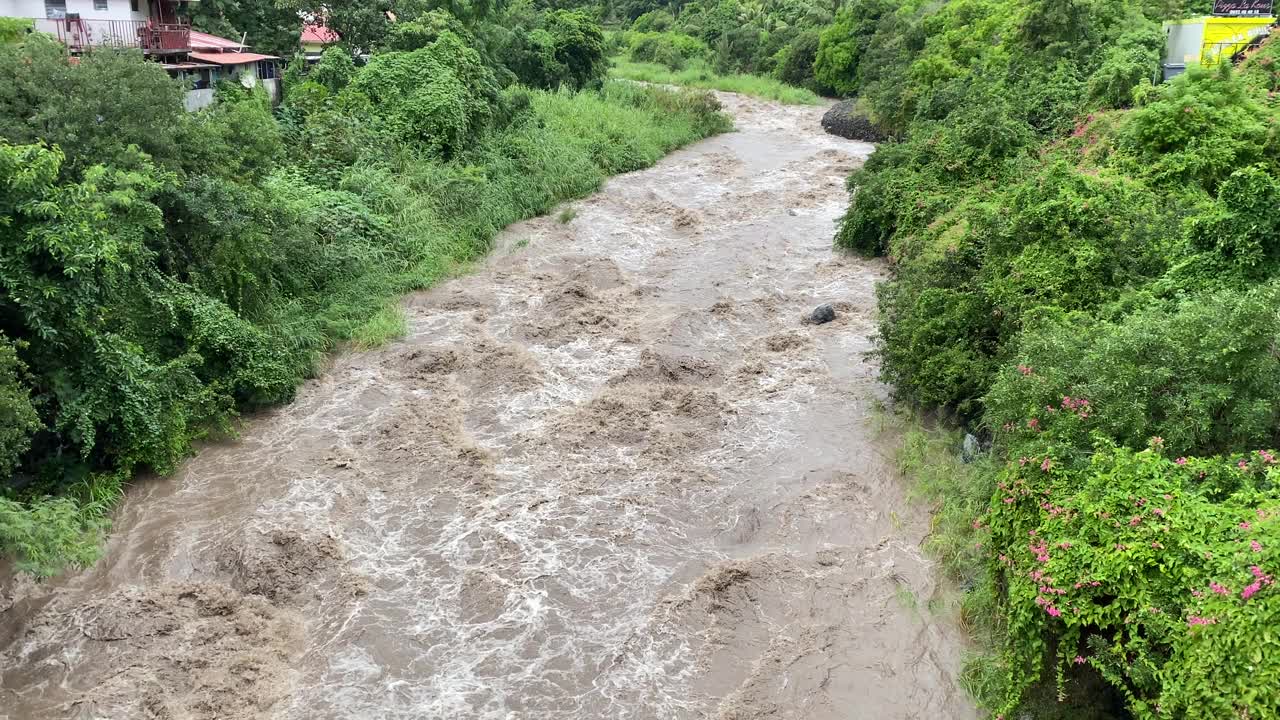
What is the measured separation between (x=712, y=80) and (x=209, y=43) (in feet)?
101

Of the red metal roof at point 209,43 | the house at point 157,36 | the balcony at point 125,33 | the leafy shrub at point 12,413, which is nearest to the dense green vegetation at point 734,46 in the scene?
the red metal roof at point 209,43

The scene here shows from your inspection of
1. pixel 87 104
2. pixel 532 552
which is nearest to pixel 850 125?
pixel 87 104

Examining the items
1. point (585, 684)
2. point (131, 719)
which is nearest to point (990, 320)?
point (585, 684)

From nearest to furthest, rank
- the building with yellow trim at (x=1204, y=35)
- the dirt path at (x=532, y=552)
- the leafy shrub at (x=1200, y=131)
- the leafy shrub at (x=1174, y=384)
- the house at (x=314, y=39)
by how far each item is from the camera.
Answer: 1. the leafy shrub at (x=1174, y=384)
2. the dirt path at (x=532, y=552)
3. the leafy shrub at (x=1200, y=131)
4. the building with yellow trim at (x=1204, y=35)
5. the house at (x=314, y=39)

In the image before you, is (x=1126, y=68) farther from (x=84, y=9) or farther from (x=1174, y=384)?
(x=84, y=9)

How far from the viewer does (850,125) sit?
35.3 meters

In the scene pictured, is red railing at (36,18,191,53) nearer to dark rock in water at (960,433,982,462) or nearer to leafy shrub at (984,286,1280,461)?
dark rock in water at (960,433,982,462)

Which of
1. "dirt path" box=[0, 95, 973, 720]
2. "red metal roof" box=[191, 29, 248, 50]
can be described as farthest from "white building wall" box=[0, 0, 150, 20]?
"dirt path" box=[0, 95, 973, 720]

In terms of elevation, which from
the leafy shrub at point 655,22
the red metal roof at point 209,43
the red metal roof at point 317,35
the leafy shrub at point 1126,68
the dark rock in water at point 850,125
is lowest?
the dark rock in water at point 850,125

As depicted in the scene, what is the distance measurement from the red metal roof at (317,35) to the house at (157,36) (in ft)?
12.4

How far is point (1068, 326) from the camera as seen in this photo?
34.7ft

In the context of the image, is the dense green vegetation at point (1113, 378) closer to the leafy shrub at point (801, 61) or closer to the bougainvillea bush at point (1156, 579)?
the bougainvillea bush at point (1156, 579)

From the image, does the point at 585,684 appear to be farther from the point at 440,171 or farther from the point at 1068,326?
the point at 440,171

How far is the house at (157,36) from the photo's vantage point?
20.9 metres
